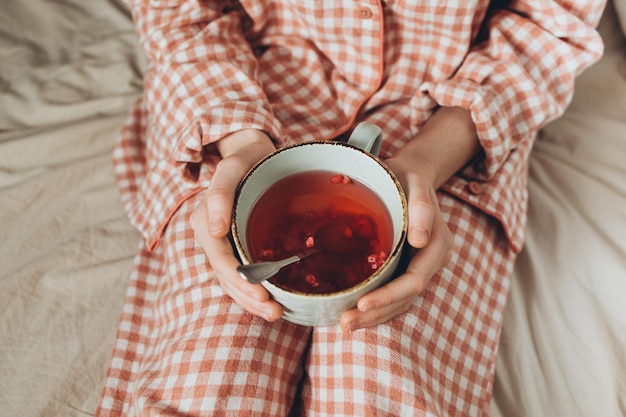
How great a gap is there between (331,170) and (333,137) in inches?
7.8

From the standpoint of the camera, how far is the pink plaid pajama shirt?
0.60 meters

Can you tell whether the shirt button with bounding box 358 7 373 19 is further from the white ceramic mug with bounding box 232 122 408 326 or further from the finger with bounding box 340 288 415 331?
the finger with bounding box 340 288 415 331

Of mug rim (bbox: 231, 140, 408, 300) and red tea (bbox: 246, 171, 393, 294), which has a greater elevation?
mug rim (bbox: 231, 140, 408, 300)

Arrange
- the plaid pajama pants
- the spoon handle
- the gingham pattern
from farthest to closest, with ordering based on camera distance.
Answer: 1. the gingham pattern
2. the plaid pajama pants
3. the spoon handle

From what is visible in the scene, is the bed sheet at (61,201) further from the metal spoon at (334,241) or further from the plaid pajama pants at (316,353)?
the metal spoon at (334,241)

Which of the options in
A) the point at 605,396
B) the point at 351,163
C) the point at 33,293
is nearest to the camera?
the point at 351,163

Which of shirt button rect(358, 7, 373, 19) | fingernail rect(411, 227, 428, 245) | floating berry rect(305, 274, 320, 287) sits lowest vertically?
floating berry rect(305, 274, 320, 287)

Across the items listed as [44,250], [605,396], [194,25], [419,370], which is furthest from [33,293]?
[605,396]

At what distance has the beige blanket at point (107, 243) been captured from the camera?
27.6 inches

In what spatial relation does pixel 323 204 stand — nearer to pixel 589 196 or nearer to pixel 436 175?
pixel 436 175

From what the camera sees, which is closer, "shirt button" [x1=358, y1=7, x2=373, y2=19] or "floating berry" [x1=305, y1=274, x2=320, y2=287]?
"floating berry" [x1=305, y1=274, x2=320, y2=287]

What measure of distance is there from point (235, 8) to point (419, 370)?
0.54m

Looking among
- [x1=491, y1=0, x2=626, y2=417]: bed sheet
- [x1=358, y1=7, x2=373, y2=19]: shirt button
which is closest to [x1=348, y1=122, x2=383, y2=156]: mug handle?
[x1=358, y1=7, x2=373, y2=19]: shirt button

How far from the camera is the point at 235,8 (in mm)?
804
